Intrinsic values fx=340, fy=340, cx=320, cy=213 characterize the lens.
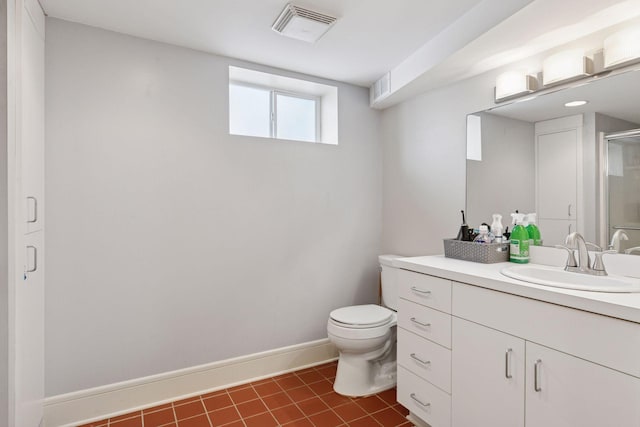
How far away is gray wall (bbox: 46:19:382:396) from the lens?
6.24ft

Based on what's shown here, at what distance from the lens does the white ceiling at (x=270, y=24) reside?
1.73 meters

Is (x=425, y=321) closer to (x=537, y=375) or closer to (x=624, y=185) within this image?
(x=537, y=375)

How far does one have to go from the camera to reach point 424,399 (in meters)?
1.76

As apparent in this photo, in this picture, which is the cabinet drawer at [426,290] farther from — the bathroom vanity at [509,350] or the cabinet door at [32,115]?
the cabinet door at [32,115]

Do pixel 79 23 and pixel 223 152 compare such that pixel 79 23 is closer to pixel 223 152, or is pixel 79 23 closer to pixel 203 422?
pixel 223 152

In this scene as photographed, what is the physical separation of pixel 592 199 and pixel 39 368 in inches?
113

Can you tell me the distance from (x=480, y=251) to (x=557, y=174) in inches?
21.5

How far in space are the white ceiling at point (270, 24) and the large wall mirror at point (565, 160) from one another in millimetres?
663

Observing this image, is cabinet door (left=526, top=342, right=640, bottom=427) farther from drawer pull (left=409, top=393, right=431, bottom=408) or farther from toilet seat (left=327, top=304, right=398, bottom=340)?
toilet seat (left=327, top=304, right=398, bottom=340)

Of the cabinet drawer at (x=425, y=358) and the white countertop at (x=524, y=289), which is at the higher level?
the white countertop at (x=524, y=289)

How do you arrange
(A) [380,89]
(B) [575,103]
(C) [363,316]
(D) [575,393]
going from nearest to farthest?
(D) [575,393] < (B) [575,103] < (C) [363,316] < (A) [380,89]

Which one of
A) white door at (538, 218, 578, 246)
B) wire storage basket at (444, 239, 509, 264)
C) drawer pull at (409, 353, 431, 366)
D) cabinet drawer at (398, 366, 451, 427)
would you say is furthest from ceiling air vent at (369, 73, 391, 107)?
cabinet drawer at (398, 366, 451, 427)

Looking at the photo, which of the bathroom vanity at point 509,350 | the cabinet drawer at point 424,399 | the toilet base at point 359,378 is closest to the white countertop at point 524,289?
the bathroom vanity at point 509,350

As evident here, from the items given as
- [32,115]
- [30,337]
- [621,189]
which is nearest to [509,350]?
[621,189]
